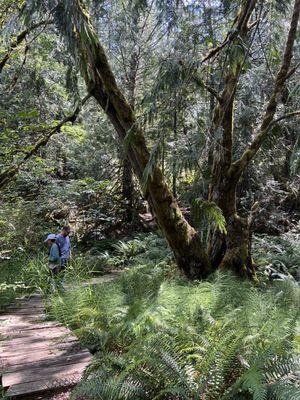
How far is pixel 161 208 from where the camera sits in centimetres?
662

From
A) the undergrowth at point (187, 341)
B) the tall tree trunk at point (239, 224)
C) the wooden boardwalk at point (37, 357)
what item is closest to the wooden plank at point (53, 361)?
the wooden boardwalk at point (37, 357)

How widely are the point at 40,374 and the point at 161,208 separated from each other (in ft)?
11.2

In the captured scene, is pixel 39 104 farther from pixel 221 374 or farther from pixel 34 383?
pixel 221 374

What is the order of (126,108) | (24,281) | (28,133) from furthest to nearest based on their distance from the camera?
(28,133)
(24,281)
(126,108)

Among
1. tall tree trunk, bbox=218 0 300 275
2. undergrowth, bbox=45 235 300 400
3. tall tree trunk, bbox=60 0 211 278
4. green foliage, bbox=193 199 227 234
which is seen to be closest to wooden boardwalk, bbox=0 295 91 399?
undergrowth, bbox=45 235 300 400

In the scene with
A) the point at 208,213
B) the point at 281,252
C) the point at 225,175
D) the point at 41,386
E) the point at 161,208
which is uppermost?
the point at 225,175

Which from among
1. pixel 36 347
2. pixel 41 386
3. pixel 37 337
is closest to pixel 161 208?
pixel 37 337

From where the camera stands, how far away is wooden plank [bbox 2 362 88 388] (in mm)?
3618

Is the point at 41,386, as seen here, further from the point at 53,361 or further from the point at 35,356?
the point at 35,356

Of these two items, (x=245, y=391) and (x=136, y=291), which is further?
(x=136, y=291)

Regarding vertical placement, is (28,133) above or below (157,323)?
above

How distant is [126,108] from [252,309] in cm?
358

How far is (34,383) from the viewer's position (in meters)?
3.56

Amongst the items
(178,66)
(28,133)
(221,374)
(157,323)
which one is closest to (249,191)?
(28,133)
